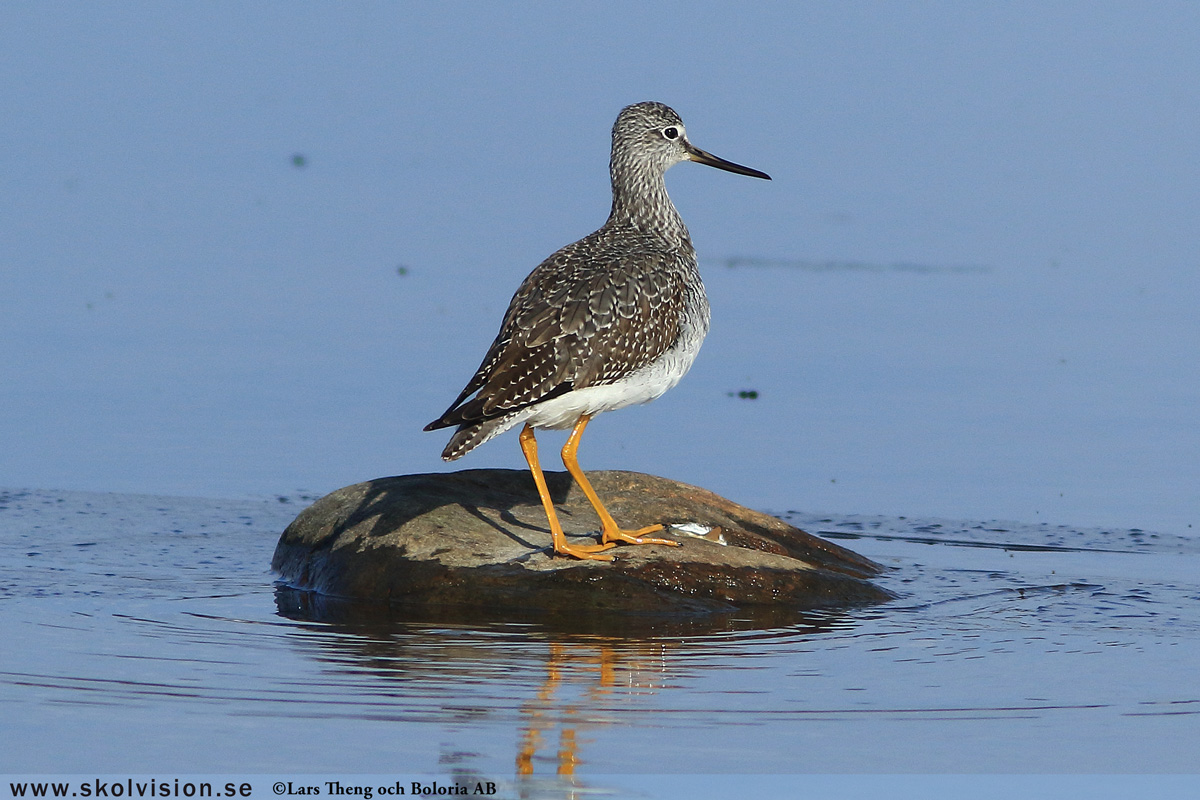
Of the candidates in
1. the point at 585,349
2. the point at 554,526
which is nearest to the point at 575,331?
the point at 585,349

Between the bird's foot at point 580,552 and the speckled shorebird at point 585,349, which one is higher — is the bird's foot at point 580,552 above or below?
below

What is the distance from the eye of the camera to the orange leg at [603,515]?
34.2 feet

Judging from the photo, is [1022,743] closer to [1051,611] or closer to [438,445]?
[1051,611]

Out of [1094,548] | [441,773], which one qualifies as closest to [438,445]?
[1094,548]

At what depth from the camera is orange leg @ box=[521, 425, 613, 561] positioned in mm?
10094

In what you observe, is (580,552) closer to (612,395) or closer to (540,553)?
(540,553)

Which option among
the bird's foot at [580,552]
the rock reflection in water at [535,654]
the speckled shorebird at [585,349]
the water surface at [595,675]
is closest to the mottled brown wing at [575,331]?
the speckled shorebird at [585,349]

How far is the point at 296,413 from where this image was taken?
14.3m

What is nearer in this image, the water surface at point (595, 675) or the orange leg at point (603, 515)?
the water surface at point (595, 675)

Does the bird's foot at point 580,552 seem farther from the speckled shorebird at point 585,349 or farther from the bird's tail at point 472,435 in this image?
the bird's tail at point 472,435

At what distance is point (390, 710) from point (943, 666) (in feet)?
8.91

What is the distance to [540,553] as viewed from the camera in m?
10.3

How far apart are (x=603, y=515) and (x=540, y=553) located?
0.44 m

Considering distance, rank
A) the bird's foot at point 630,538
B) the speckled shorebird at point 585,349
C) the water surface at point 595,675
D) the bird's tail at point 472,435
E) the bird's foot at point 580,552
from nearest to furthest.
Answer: the water surface at point 595,675 < the bird's tail at point 472,435 < the speckled shorebird at point 585,349 < the bird's foot at point 580,552 < the bird's foot at point 630,538
